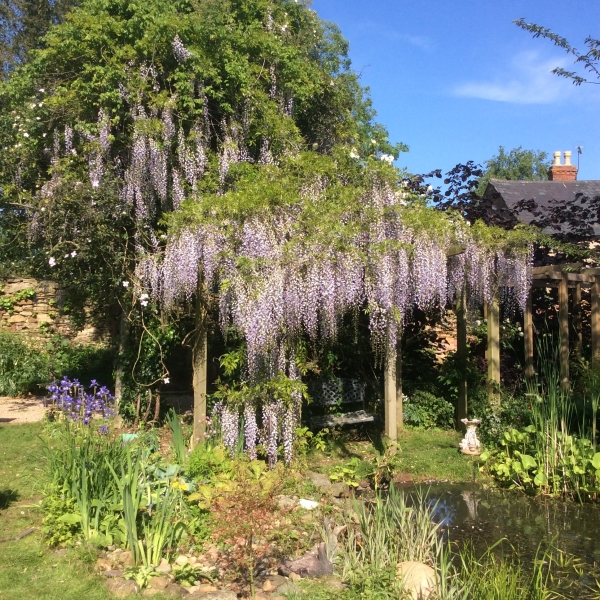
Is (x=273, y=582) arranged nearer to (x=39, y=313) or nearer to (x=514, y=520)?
(x=514, y=520)

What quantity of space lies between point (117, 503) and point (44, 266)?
3.80 m

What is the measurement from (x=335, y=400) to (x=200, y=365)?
5.37ft

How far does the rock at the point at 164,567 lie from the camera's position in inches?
130

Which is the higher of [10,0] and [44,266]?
[10,0]

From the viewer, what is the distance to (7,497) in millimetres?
4359

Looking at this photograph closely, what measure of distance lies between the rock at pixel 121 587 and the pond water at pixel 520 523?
1791 millimetres

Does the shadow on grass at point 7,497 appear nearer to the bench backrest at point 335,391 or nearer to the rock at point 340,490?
the rock at point 340,490

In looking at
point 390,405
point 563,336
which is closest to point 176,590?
point 390,405

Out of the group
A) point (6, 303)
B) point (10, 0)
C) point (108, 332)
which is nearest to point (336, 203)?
point (108, 332)

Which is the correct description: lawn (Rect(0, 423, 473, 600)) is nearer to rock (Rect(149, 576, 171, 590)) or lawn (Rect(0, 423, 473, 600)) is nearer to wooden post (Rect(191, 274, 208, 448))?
rock (Rect(149, 576, 171, 590))

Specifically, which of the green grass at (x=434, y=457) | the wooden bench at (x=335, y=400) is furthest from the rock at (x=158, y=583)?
the wooden bench at (x=335, y=400)

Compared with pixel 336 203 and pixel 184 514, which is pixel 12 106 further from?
pixel 184 514

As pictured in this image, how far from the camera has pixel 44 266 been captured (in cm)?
659

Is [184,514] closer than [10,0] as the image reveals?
Yes
